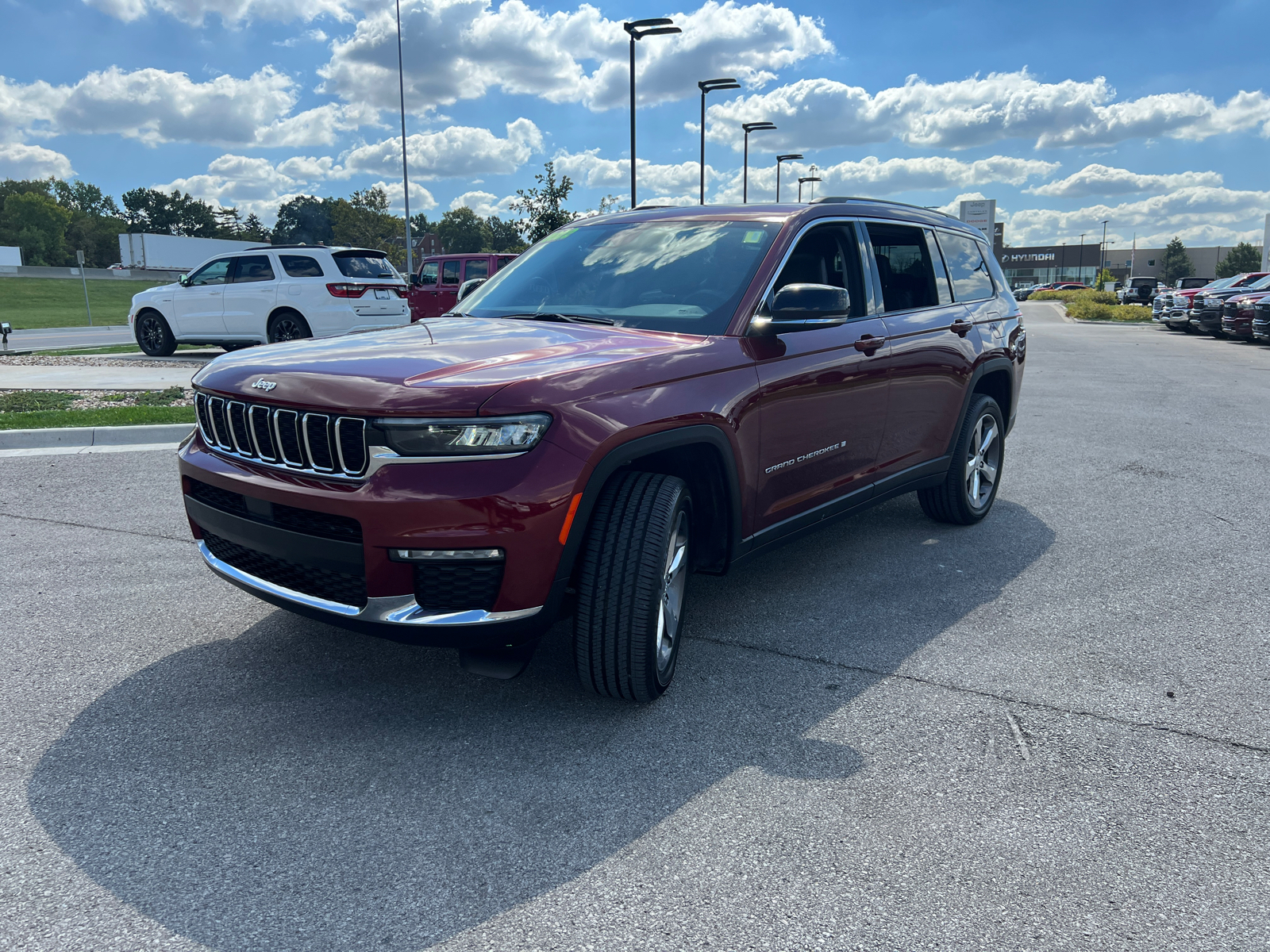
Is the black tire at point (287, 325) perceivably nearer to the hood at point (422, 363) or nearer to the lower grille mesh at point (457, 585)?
the hood at point (422, 363)

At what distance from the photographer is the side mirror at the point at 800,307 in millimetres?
3742

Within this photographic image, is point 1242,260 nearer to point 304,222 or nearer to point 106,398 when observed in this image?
point 304,222

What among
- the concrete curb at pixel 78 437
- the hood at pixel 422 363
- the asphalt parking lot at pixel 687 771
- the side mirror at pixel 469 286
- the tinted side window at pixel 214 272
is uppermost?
the tinted side window at pixel 214 272

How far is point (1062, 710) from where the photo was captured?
3.47 meters

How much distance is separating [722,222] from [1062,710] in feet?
8.09

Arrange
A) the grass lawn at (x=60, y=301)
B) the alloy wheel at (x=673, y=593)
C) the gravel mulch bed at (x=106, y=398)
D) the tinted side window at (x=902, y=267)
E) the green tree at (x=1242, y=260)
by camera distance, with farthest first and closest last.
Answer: the green tree at (x=1242, y=260) → the grass lawn at (x=60, y=301) → the gravel mulch bed at (x=106, y=398) → the tinted side window at (x=902, y=267) → the alloy wheel at (x=673, y=593)

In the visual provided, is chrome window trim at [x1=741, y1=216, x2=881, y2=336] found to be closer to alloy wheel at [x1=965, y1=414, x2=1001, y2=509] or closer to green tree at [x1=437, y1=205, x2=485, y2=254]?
alloy wheel at [x1=965, y1=414, x2=1001, y2=509]

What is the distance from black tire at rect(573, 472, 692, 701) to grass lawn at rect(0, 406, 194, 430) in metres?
6.53

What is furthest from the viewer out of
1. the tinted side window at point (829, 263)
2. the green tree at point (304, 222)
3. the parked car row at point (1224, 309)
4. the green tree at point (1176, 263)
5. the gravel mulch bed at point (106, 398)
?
the green tree at point (1176, 263)

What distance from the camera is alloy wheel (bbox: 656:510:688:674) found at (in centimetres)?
341

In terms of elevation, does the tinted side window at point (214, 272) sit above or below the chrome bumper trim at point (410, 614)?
above

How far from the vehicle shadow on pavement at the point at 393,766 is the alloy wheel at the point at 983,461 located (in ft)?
5.45

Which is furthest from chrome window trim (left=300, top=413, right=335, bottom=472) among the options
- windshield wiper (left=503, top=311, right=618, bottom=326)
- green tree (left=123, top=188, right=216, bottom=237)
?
green tree (left=123, top=188, right=216, bottom=237)

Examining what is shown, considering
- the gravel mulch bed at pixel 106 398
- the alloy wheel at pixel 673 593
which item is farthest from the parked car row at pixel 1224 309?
the alloy wheel at pixel 673 593
